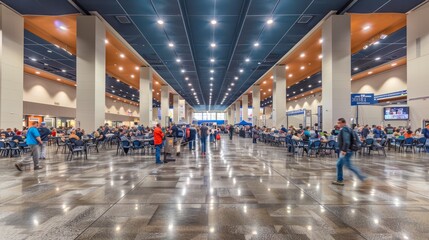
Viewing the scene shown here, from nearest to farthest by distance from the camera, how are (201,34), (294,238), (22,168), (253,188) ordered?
(294,238) < (253,188) < (22,168) < (201,34)

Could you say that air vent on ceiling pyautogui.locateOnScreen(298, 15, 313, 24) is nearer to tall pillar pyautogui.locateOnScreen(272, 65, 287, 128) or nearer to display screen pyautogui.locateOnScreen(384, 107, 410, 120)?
display screen pyautogui.locateOnScreen(384, 107, 410, 120)

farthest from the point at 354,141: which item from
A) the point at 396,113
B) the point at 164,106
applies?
the point at 164,106

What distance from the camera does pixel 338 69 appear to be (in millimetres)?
13766

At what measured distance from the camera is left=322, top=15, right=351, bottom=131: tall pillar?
13.6 m

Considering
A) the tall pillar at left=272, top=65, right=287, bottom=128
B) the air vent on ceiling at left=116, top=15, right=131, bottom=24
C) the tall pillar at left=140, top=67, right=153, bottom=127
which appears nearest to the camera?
the air vent on ceiling at left=116, top=15, right=131, bottom=24

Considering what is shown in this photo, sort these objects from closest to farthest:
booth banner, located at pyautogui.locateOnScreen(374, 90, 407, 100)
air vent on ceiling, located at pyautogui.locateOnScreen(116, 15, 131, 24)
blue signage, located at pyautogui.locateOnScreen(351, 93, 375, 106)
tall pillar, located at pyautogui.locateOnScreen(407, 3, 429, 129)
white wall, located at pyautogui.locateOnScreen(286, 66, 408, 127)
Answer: tall pillar, located at pyautogui.locateOnScreen(407, 3, 429, 129)
air vent on ceiling, located at pyautogui.locateOnScreen(116, 15, 131, 24)
blue signage, located at pyautogui.locateOnScreen(351, 93, 375, 106)
white wall, located at pyautogui.locateOnScreen(286, 66, 408, 127)
booth banner, located at pyautogui.locateOnScreen(374, 90, 407, 100)

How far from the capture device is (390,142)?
1529cm

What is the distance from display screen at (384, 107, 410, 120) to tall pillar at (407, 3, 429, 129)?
0.83 feet

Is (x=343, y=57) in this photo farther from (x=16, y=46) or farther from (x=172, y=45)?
(x=16, y=46)

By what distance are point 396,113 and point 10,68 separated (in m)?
23.0

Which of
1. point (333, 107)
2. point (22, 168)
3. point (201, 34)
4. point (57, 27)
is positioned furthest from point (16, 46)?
point (333, 107)

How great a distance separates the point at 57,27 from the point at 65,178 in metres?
12.0

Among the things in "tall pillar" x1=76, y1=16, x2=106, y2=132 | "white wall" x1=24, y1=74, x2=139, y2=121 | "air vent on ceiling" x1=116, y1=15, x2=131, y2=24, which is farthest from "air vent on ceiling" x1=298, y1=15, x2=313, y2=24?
"white wall" x1=24, y1=74, x2=139, y2=121

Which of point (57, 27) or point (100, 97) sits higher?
point (57, 27)
